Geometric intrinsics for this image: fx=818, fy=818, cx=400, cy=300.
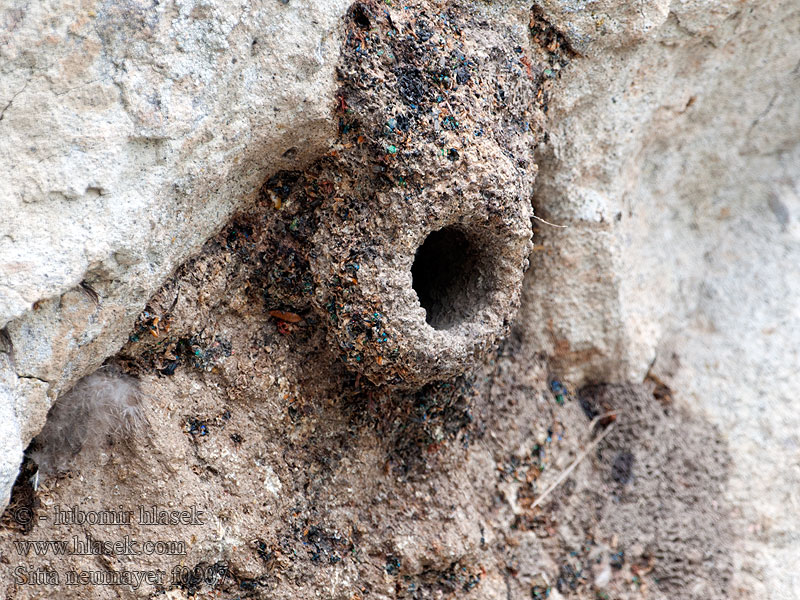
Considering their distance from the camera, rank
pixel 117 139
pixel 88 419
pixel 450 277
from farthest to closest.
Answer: pixel 450 277 → pixel 88 419 → pixel 117 139

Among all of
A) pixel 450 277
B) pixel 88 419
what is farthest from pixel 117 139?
pixel 450 277

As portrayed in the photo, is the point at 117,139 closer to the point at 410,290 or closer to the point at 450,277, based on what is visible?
the point at 410,290

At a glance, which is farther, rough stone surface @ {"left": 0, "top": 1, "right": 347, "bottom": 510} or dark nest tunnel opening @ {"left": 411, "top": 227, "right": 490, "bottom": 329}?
dark nest tunnel opening @ {"left": 411, "top": 227, "right": 490, "bottom": 329}

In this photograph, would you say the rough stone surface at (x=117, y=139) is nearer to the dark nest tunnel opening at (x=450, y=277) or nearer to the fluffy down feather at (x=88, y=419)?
the fluffy down feather at (x=88, y=419)

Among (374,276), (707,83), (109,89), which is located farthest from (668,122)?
(109,89)

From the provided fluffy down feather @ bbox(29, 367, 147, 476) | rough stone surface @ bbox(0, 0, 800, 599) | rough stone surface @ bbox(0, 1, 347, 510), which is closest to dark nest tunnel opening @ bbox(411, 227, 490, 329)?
rough stone surface @ bbox(0, 0, 800, 599)

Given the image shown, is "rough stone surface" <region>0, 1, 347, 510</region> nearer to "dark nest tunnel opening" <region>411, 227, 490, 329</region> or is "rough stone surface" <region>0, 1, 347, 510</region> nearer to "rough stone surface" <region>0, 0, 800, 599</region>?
"rough stone surface" <region>0, 0, 800, 599</region>

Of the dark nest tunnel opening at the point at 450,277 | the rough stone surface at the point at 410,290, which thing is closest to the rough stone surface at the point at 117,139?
the rough stone surface at the point at 410,290
